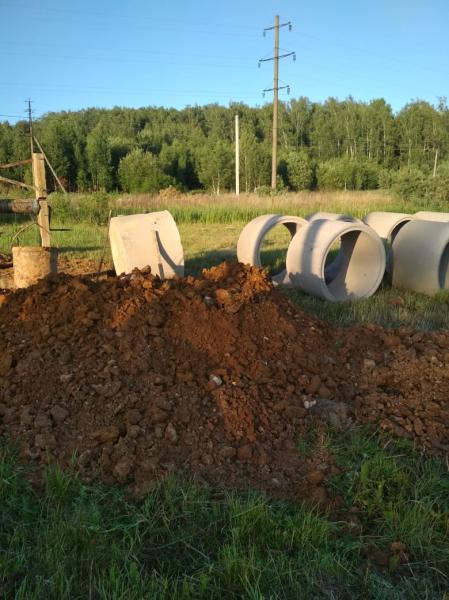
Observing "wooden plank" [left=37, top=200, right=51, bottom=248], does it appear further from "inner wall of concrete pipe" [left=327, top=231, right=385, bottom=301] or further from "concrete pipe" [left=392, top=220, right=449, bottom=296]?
"concrete pipe" [left=392, top=220, right=449, bottom=296]

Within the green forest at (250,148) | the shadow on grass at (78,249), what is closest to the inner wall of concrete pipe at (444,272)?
the shadow on grass at (78,249)

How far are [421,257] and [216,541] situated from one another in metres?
5.31

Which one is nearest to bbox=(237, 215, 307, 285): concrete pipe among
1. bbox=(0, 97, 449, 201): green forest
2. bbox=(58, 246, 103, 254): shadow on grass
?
bbox=(58, 246, 103, 254): shadow on grass

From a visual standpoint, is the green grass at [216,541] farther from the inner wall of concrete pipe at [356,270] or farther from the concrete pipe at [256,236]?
the concrete pipe at [256,236]

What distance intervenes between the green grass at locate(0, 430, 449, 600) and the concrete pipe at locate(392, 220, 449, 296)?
14.1ft

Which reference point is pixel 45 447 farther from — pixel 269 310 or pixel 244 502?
pixel 269 310

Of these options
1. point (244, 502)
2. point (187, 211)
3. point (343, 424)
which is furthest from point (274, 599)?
point (187, 211)

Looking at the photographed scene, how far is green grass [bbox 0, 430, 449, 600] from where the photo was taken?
1.98 m

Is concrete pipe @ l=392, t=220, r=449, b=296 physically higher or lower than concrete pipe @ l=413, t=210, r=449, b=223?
lower

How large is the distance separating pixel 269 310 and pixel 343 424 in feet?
3.84

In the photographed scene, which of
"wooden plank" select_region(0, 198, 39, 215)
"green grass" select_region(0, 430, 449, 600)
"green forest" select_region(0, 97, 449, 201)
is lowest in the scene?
"green grass" select_region(0, 430, 449, 600)

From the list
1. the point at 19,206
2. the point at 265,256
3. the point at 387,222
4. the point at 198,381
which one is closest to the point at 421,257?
the point at 387,222

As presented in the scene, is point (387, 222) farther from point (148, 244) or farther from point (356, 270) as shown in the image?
point (148, 244)

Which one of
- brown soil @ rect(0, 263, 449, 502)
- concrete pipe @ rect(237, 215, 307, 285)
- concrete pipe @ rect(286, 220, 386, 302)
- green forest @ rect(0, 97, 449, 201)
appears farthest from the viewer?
green forest @ rect(0, 97, 449, 201)
